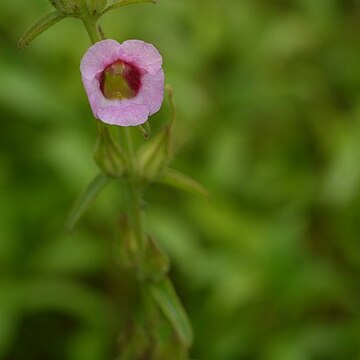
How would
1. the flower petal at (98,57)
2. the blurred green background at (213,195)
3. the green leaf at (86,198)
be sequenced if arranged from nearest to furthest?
the flower petal at (98,57) < the green leaf at (86,198) < the blurred green background at (213,195)

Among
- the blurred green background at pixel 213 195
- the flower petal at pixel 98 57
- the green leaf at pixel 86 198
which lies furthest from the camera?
the blurred green background at pixel 213 195

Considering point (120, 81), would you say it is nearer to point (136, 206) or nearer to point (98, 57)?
point (98, 57)

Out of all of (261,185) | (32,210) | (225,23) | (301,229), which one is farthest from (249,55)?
(32,210)

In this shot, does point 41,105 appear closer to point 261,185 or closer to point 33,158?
point 33,158

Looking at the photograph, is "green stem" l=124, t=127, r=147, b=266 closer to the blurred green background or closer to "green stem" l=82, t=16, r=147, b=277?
"green stem" l=82, t=16, r=147, b=277

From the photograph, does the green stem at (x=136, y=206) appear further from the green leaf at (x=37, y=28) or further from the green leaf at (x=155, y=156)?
the green leaf at (x=37, y=28)

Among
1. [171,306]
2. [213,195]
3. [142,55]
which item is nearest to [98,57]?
[142,55]

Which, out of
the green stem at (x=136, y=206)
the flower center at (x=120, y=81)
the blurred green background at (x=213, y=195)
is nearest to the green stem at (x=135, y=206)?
the green stem at (x=136, y=206)

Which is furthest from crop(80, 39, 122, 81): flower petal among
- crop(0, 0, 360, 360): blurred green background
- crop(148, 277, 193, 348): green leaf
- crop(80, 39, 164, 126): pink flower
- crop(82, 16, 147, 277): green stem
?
crop(0, 0, 360, 360): blurred green background
